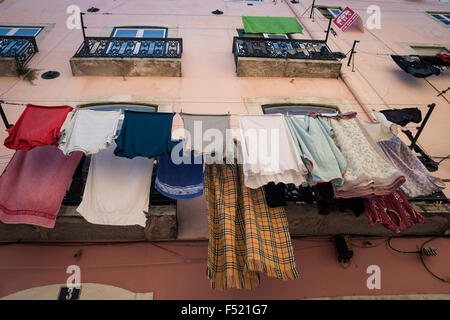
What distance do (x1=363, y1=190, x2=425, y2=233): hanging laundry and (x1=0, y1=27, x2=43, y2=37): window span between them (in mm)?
14770

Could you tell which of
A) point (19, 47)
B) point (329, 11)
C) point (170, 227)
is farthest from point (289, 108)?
point (19, 47)

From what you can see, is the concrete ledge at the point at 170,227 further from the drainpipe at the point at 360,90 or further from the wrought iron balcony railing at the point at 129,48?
the wrought iron balcony railing at the point at 129,48

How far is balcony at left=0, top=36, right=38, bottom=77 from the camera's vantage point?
32.9 ft

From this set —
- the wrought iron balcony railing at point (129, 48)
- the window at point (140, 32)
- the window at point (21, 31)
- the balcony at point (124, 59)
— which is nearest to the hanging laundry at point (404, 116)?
the balcony at point (124, 59)

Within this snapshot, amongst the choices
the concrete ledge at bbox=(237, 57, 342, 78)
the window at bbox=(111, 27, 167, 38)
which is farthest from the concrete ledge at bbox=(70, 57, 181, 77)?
the window at bbox=(111, 27, 167, 38)

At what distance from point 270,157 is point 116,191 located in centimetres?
335

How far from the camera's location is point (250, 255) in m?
5.05

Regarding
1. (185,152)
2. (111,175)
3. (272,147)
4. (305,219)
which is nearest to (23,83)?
(111,175)

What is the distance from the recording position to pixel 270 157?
527 centimetres

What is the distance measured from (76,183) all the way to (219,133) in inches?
145

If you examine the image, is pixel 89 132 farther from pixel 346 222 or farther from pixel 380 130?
pixel 346 222

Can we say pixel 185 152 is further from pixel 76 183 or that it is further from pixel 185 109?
pixel 185 109

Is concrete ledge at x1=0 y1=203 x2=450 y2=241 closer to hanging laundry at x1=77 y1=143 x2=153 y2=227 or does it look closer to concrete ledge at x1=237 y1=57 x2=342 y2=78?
hanging laundry at x1=77 y1=143 x2=153 y2=227

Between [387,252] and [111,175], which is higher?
[111,175]
